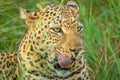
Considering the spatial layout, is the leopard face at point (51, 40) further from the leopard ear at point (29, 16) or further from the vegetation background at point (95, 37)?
the vegetation background at point (95, 37)

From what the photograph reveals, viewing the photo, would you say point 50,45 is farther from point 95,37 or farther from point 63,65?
point 95,37

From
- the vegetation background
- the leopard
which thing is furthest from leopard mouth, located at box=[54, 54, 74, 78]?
the vegetation background

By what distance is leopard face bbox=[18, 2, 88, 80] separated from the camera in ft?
16.7

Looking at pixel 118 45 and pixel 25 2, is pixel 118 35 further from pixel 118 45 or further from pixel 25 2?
pixel 25 2

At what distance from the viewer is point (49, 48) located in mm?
5215

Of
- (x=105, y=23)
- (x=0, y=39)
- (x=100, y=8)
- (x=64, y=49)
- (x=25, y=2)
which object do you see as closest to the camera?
(x=64, y=49)

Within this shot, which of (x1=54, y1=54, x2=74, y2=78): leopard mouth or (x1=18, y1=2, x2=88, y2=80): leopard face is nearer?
(x1=54, y1=54, x2=74, y2=78): leopard mouth

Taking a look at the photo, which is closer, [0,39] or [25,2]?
[0,39]

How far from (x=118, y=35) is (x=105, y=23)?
1.36ft

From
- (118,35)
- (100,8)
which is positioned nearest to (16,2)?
(100,8)

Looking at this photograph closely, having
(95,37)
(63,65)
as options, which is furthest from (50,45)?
(95,37)

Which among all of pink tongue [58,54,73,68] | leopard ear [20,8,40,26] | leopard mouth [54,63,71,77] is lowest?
leopard mouth [54,63,71,77]

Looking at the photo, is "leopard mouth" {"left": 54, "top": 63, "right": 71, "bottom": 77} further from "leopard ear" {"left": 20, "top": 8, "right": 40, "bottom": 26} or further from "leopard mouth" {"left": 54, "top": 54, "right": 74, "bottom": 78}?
"leopard ear" {"left": 20, "top": 8, "right": 40, "bottom": 26}

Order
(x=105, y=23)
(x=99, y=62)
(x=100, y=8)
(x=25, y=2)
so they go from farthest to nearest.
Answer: (x=100, y=8), (x=25, y=2), (x=105, y=23), (x=99, y=62)
